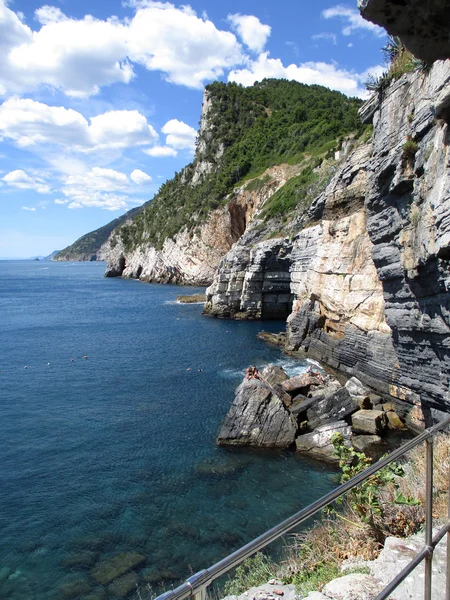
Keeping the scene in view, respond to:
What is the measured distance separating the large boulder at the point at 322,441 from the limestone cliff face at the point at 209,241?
58.9 meters

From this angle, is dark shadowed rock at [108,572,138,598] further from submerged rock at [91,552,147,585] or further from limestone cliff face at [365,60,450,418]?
limestone cliff face at [365,60,450,418]

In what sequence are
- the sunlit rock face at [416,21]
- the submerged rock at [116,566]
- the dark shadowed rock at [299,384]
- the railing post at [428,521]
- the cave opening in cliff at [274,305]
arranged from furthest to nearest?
the cave opening in cliff at [274,305], the dark shadowed rock at [299,384], the submerged rock at [116,566], the sunlit rock face at [416,21], the railing post at [428,521]

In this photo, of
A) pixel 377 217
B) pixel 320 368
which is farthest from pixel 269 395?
pixel 320 368

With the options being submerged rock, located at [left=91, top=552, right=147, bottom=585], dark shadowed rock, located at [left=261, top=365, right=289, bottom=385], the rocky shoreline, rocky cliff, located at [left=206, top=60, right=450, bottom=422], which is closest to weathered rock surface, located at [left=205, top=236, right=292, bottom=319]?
rocky cliff, located at [left=206, top=60, right=450, bottom=422]

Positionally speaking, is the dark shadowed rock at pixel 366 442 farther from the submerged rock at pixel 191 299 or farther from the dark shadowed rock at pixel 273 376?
the submerged rock at pixel 191 299

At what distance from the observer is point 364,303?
96.5ft

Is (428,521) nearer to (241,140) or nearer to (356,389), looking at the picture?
(356,389)

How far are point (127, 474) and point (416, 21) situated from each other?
18.2 meters

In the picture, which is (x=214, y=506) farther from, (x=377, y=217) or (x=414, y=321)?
(x=377, y=217)

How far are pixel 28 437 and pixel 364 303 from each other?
847 inches

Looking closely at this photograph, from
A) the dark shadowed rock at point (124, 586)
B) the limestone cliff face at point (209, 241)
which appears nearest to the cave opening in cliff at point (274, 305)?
the limestone cliff face at point (209, 241)

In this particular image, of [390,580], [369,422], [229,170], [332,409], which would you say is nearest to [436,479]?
[390,580]

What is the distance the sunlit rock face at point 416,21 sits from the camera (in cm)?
497

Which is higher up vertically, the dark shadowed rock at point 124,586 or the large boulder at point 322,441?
the large boulder at point 322,441
